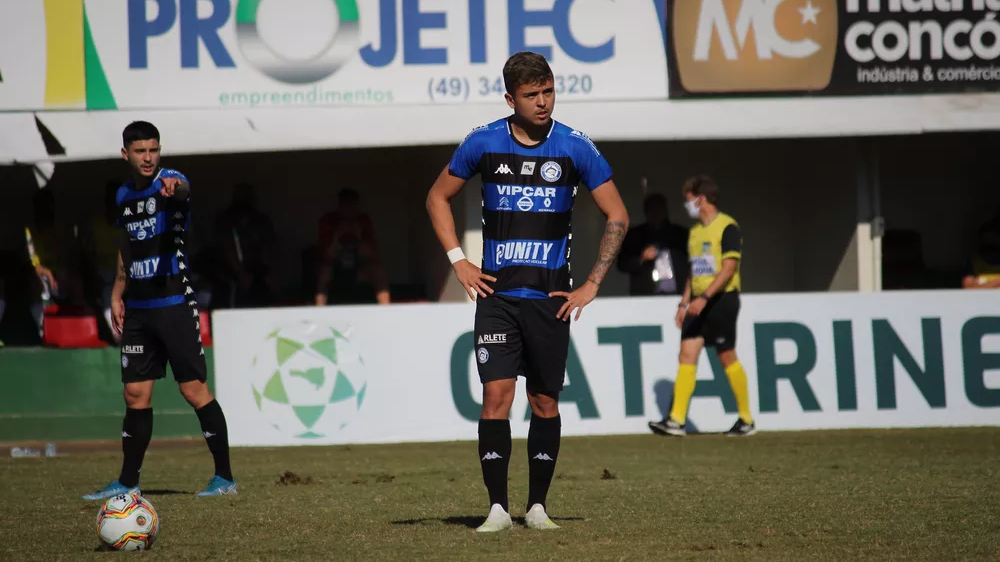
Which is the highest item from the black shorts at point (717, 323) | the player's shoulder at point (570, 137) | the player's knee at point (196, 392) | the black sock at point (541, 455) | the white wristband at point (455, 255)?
the player's shoulder at point (570, 137)

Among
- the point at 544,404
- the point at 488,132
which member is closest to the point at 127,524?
the point at 544,404

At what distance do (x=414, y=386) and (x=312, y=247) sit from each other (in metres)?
3.88

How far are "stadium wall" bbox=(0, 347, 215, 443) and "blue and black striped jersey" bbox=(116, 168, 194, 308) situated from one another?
4.62 m

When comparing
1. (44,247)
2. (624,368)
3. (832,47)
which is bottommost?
(624,368)

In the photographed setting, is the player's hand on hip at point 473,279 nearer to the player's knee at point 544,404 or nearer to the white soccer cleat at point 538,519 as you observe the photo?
the player's knee at point 544,404

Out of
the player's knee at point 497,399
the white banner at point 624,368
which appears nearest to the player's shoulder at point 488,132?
the player's knee at point 497,399

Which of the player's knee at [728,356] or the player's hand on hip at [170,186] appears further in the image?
the player's knee at [728,356]

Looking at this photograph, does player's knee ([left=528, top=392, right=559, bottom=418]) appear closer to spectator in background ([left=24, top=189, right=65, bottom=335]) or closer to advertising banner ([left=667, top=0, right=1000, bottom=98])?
advertising banner ([left=667, top=0, right=1000, bottom=98])

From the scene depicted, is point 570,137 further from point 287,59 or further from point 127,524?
point 287,59

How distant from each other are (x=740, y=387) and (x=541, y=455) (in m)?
5.85

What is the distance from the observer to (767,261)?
654 inches

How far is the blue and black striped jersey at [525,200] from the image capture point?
656 cm

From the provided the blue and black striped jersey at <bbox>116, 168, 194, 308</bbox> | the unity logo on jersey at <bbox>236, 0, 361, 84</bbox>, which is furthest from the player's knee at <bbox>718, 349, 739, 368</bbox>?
the blue and black striped jersey at <bbox>116, 168, 194, 308</bbox>

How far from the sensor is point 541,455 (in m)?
6.68
